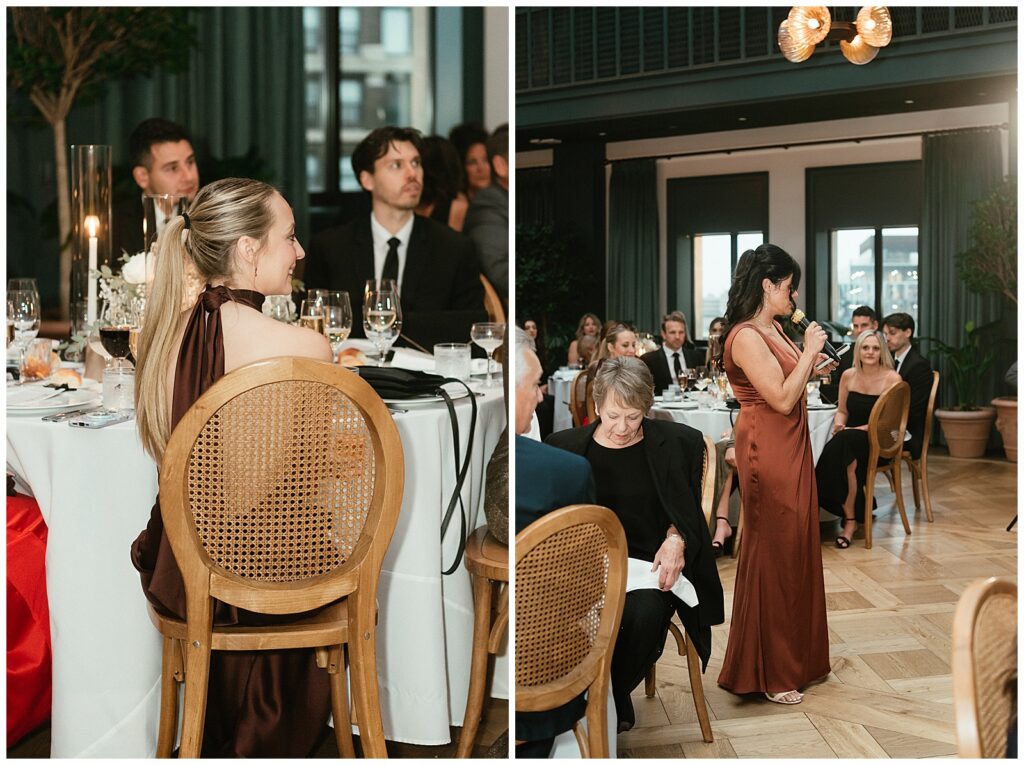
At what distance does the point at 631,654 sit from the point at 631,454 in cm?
43

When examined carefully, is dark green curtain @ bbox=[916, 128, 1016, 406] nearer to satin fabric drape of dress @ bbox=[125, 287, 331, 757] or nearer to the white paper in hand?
the white paper in hand

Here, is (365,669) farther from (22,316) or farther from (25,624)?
(22,316)

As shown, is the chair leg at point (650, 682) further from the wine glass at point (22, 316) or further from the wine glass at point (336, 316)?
the wine glass at point (22, 316)

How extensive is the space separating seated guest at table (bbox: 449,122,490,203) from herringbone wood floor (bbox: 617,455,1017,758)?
9.33ft

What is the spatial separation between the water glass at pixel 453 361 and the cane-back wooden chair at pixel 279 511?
2.16ft

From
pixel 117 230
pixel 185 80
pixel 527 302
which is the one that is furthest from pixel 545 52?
pixel 185 80

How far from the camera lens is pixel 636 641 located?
213cm

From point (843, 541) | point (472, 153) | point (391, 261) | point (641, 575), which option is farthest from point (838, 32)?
point (472, 153)

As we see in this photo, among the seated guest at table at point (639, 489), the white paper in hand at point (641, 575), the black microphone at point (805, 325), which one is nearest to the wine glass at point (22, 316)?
the seated guest at table at point (639, 489)

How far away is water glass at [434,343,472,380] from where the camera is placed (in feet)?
8.52

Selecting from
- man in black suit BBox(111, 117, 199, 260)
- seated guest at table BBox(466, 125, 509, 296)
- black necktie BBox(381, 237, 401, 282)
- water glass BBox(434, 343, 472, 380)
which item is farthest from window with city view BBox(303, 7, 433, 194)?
water glass BBox(434, 343, 472, 380)

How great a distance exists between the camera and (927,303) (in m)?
2.22

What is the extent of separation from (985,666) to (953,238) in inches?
44.8

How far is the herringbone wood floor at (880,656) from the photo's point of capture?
2195 millimetres
